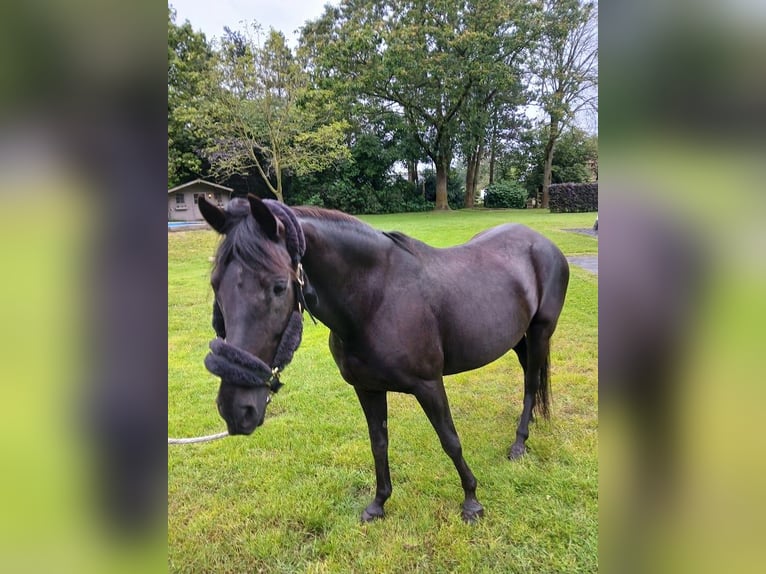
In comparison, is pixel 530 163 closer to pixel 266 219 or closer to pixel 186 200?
pixel 186 200

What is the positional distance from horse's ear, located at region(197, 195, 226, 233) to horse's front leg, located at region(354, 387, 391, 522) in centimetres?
127

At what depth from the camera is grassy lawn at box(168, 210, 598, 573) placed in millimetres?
2160

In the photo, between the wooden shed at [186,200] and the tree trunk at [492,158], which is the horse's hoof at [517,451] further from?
the tree trunk at [492,158]

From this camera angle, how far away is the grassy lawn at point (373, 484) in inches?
85.0

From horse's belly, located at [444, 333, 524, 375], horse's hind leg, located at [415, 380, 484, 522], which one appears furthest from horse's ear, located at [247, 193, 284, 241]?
horse's belly, located at [444, 333, 524, 375]

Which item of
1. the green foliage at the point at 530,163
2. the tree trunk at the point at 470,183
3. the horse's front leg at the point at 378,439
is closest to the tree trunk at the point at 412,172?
the tree trunk at the point at 470,183

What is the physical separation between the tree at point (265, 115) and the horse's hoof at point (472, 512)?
856cm

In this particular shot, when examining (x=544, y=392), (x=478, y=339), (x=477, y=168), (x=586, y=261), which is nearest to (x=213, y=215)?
(x=478, y=339)

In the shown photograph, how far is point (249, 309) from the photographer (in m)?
1.35
